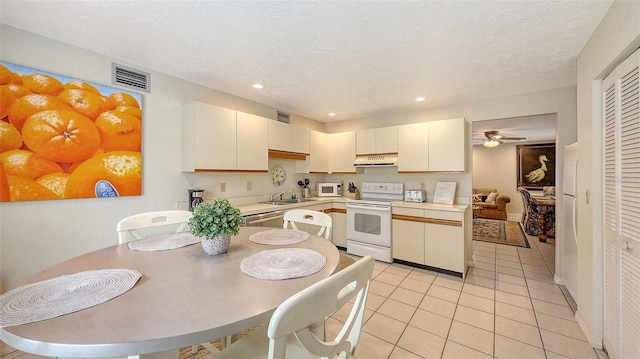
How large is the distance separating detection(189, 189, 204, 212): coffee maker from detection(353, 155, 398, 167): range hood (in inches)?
95.6

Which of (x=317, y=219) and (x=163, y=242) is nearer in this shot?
(x=163, y=242)

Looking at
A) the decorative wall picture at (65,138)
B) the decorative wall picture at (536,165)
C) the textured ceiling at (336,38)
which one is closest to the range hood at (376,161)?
the textured ceiling at (336,38)

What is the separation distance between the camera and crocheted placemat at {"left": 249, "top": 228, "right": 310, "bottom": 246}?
160cm

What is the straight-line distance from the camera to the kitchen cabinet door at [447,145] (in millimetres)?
3193

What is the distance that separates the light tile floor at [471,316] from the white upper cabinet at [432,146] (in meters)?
1.44

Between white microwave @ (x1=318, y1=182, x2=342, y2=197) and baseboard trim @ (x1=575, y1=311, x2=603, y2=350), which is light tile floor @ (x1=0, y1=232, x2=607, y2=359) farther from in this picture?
white microwave @ (x1=318, y1=182, x2=342, y2=197)

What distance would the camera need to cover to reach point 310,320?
26.6 inches

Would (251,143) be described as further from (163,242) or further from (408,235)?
(408,235)

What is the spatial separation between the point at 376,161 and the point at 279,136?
62.7 inches

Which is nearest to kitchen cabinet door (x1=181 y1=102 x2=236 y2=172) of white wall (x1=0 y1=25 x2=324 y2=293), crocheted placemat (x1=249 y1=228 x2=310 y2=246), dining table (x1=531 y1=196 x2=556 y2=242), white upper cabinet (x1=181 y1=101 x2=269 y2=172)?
white upper cabinet (x1=181 y1=101 x2=269 y2=172)

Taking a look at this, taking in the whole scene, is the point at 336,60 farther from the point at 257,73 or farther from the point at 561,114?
the point at 561,114

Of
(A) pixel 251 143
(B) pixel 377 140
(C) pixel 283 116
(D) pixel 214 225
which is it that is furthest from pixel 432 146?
(D) pixel 214 225

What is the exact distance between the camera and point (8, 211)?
1719mm

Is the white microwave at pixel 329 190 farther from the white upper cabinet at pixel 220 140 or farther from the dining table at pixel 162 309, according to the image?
the dining table at pixel 162 309
